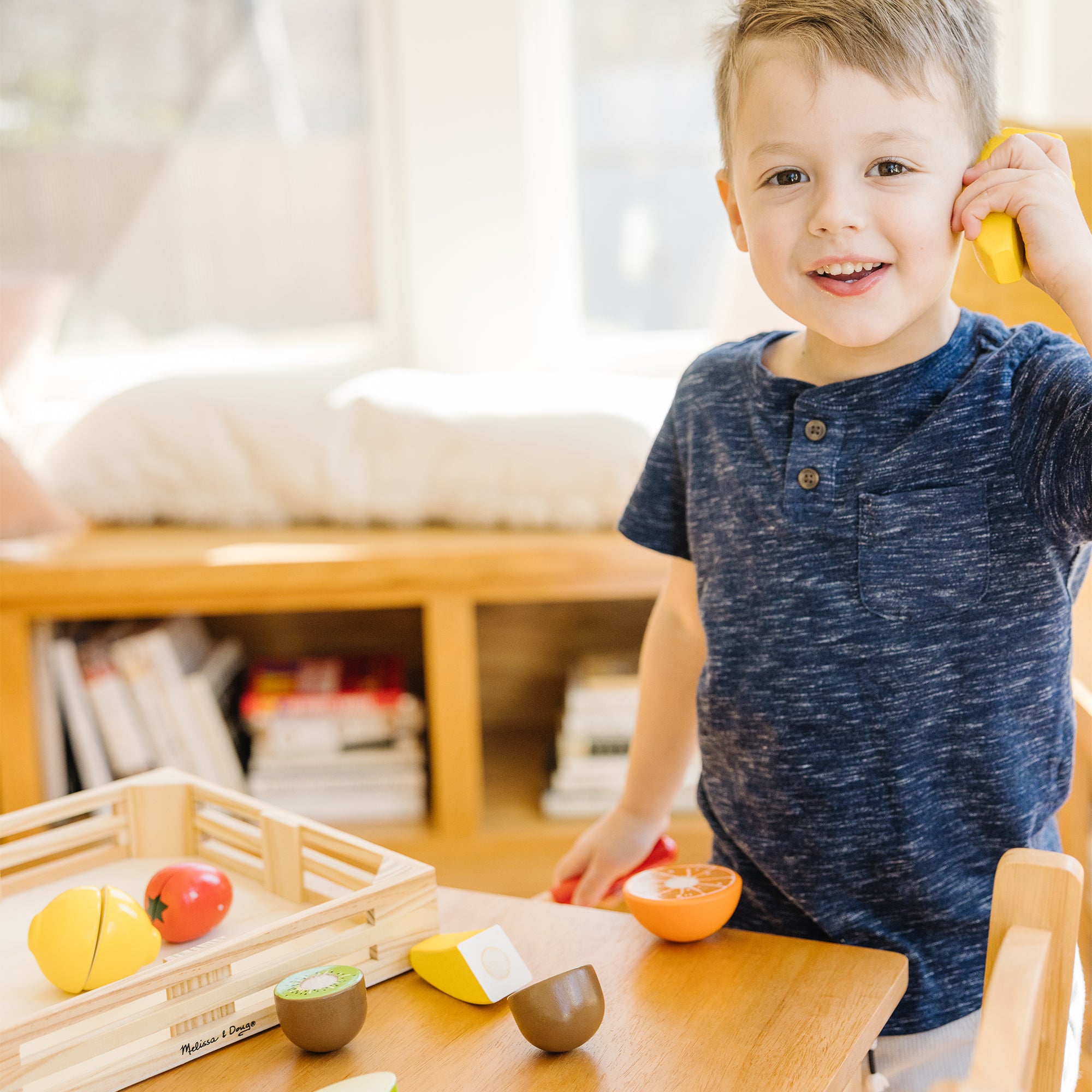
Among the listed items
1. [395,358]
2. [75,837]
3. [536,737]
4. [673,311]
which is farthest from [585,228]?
[75,837]

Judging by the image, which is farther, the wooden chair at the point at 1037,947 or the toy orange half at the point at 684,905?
the toy orange half at the point at 684,905

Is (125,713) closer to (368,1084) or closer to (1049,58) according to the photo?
(368,1084)

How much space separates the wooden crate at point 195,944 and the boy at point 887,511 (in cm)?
27

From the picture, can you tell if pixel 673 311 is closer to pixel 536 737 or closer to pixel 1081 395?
pixel 536 737

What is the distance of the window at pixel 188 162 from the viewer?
2.13 meters

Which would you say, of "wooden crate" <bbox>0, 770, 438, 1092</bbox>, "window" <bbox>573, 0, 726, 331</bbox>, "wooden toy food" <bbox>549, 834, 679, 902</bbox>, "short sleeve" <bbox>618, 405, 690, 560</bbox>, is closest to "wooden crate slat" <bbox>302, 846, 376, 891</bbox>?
"wooden crate" <bbox>0, 770, 438, 1092</bbox>

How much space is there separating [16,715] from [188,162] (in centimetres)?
107

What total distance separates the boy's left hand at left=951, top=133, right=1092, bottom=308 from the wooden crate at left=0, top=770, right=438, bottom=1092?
493mm

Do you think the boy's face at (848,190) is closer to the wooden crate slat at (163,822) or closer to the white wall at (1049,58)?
the wooden crate slat at (163,822)

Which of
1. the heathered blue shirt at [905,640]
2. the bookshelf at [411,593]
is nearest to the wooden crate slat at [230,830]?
the heathered blue shirt at [905,640]

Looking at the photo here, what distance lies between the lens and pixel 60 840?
0.72m

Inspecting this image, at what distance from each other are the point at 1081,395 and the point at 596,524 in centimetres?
92

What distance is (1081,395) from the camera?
2.35ft

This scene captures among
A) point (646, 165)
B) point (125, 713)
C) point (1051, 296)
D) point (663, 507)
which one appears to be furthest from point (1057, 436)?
point (646, 165)
